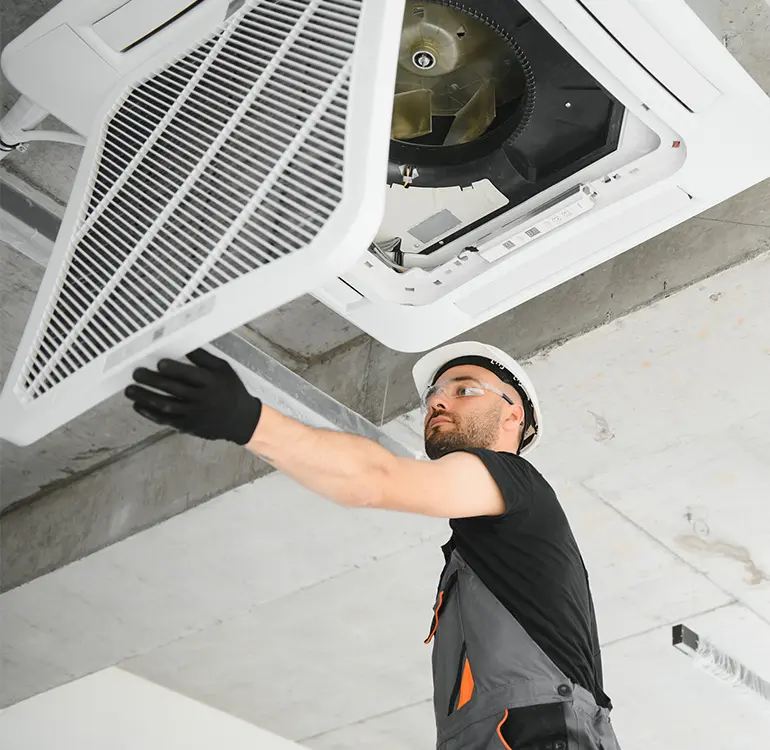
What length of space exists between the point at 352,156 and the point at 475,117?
607 mm

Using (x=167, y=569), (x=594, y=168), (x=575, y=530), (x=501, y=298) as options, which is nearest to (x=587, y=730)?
(x=501, y=298)

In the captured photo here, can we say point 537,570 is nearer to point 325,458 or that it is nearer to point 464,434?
point 464,434

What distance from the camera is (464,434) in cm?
166

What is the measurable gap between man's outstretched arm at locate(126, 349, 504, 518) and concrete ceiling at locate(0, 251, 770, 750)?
623 millimetres

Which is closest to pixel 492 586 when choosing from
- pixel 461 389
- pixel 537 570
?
pixel 537 570

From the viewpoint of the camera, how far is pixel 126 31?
54.4 inches

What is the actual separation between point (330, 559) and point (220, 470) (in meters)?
0.35

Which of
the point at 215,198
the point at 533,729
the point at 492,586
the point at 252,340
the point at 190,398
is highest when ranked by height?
the point at 215,198

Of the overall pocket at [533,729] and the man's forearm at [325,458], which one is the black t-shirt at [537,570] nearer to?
the overall pocket at [533,729]

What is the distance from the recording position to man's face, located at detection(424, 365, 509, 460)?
166 centimetres

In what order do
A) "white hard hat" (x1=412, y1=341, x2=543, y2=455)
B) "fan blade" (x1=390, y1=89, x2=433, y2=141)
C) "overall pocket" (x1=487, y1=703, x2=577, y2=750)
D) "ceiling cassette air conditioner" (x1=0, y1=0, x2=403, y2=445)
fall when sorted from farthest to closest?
"white hard hat" (x1=412, y1=341, x2=543, y2=455) → "fan blade" (x1=390, y1=89, x2=433, y2=141) → "overall pocket" (x1=487, y1=703, x2=577, y2=750) → "ceiling cassette air conditioner" (x1=0, y1=0, x2=403, y2=445)

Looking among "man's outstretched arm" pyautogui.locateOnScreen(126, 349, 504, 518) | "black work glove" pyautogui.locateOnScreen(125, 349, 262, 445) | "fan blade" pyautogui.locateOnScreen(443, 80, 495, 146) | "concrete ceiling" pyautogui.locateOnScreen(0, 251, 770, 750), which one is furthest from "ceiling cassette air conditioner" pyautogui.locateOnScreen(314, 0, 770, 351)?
"black work glove" pyautogui.locateOnScreen(125, 349, 262, 445)

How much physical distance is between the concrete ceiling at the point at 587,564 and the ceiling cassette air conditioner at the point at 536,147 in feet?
0.84

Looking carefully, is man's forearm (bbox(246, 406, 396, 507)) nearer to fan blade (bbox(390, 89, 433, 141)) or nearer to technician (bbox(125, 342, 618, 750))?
technician (bbox(125, 342, 618, 750))
